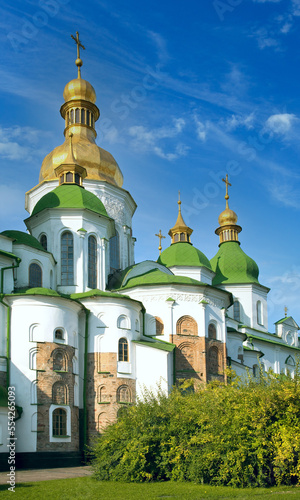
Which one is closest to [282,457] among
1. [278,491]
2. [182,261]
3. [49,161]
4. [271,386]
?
[278,491]

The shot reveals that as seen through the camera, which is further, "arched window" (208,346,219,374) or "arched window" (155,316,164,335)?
"arched window" (208,346,219,374)

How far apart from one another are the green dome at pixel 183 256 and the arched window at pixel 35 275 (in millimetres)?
11778

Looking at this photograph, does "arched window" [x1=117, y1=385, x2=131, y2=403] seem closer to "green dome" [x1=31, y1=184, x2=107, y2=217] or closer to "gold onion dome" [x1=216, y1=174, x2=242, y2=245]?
"green dome" [x1=31, y1=184, x2=107, y2=217]

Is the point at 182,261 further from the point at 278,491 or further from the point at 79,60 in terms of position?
the point at 278,491

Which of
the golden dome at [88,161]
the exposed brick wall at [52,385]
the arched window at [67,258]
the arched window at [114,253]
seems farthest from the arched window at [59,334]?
the golden dome at [88,161]

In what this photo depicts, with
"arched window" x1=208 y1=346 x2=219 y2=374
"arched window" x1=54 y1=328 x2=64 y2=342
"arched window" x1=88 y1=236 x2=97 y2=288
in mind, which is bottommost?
"arched window" x1=208 y1=346 x2=219 y2=374

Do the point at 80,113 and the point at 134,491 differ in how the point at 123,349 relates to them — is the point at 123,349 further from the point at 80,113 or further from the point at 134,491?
the point at 80,113

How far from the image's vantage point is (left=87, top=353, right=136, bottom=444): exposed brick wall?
25.4 m

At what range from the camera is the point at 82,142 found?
38469 millimetres

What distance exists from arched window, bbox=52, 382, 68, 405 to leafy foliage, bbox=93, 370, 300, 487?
6.21 meters

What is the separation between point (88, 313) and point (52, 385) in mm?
4406

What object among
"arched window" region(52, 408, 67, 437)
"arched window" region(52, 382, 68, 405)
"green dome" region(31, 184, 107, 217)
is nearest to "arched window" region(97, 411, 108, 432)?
"arched window" region(52, 408, 67, 437)

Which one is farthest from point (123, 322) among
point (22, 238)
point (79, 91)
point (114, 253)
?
point (79, 91)

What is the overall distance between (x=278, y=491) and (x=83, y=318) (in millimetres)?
14355
